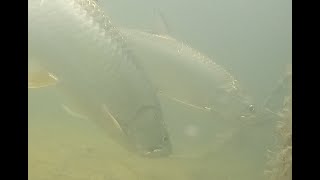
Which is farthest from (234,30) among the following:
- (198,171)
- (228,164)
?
(198,171)

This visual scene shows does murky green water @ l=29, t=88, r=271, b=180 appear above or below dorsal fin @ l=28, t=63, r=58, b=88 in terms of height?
below

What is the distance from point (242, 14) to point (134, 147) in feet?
108

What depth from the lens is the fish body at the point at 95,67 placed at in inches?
86.3

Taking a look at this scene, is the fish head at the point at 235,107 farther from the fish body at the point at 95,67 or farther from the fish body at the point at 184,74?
the fish body at the point at 95,67

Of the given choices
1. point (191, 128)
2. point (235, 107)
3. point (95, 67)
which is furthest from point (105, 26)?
point (191, 128)

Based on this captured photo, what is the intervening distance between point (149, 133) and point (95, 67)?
2.02 feet

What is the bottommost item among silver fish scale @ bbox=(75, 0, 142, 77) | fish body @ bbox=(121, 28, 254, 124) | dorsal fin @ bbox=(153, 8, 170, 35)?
fish body @ bbox=(121, 28, 254, 124)

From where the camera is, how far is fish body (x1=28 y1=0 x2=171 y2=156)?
2191 mm

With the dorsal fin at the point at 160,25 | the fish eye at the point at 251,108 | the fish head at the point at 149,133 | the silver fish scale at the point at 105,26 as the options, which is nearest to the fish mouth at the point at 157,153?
the fish head at the point at 149,133

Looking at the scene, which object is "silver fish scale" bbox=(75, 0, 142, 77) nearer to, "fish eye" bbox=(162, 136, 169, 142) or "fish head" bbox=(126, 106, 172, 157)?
"fish head" bbox=(126, 106, 172, 157)

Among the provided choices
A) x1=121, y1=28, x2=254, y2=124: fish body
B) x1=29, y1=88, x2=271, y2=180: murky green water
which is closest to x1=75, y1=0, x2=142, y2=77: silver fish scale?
x1=121, y1=28, x2=254, y2=124: fish body

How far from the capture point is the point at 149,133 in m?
2.71

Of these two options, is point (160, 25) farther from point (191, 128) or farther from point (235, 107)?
point (191, 128)

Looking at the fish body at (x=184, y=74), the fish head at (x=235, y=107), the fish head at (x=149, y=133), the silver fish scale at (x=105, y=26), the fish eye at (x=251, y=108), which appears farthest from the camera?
the fish eye at (x=251, y=108)
